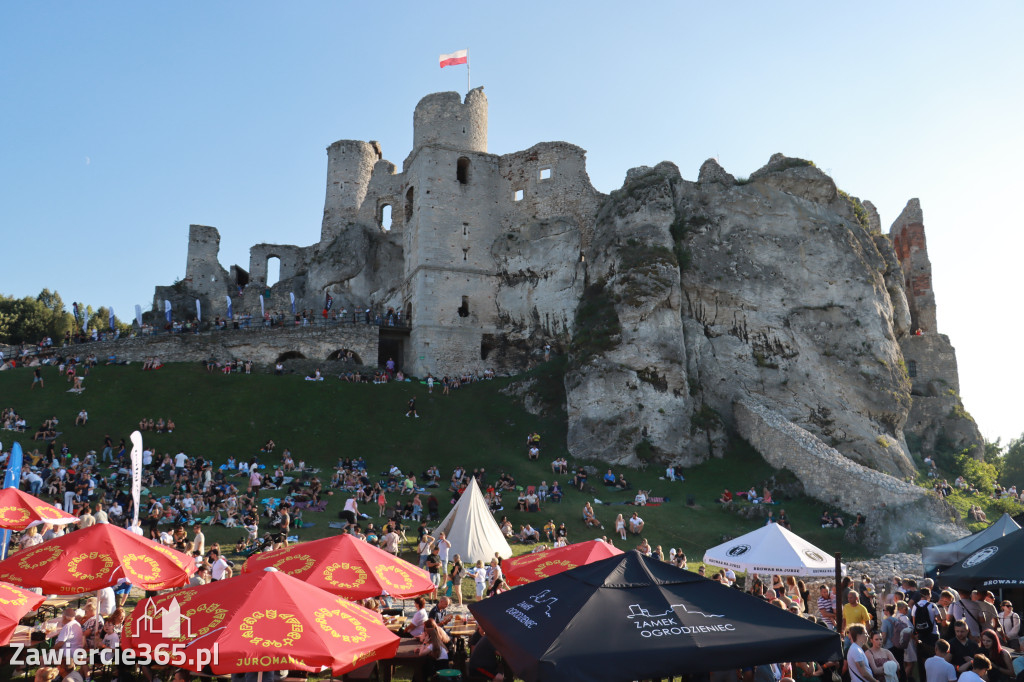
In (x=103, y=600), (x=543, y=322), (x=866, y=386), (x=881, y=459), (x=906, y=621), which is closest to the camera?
(x=906, y=621)

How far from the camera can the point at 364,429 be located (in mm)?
33781

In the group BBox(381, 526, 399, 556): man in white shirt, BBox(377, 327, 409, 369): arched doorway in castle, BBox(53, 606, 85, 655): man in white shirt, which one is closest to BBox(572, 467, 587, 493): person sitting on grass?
BBox(381, 526, 399, 556): man in white shirt

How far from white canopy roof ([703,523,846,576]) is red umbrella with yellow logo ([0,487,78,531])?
13.2 metres

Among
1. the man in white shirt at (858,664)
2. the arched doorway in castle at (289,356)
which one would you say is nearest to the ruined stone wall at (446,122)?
the arched doorway in castle at (289,356)

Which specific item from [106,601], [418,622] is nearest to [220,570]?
[106,601]

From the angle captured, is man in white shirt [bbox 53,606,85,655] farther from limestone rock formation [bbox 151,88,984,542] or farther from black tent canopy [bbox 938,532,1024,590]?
limestone rock formation [bbox 151,88,984,542]

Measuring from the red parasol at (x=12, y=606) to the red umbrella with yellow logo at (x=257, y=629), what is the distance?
2035mm

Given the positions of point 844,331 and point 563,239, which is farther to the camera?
point 563,239

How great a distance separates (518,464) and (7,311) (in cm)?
4925

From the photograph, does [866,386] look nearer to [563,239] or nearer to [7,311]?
[563,239]

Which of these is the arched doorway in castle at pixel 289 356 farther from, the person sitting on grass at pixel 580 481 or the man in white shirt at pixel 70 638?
the man in white shirt at pixel 70 638

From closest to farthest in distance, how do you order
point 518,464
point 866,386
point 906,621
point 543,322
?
point 906,621
point 518,464
point 866,386
point 543,322

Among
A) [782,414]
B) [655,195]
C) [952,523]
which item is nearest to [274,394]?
[655,195]

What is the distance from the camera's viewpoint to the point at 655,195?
3881cm
